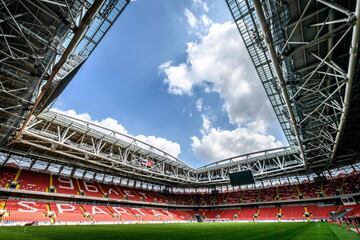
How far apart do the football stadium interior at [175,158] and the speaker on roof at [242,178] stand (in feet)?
0.64

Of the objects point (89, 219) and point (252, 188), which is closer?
point (89, 219)

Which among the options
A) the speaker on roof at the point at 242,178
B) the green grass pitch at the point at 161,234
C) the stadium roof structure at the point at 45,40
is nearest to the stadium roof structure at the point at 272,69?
the stadium roof structure at the point at 45,40

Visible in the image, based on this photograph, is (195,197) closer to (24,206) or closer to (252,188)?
(252,188)

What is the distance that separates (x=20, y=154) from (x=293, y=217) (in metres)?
47.2

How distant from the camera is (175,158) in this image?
36219 millimetres

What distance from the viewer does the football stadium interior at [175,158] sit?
9930 millimetres

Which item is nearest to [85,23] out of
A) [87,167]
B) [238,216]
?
[87,167]

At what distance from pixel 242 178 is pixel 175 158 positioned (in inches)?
508

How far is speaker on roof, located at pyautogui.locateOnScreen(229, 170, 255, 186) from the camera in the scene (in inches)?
1387

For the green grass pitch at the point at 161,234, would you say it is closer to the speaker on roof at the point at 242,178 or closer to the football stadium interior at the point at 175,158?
the football stadium interior at the point at 175,158

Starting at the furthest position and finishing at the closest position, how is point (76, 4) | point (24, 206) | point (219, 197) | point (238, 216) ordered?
point (219, 197) < point (238, 216) < point (24, 206) < point (76, 4)

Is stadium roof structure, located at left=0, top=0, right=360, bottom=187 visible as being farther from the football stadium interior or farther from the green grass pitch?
the green grass pitch

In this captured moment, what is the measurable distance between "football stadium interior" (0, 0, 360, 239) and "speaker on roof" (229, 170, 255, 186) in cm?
19

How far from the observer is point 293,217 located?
36.5 m
